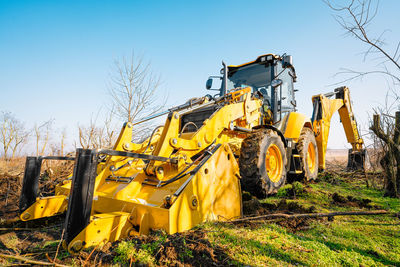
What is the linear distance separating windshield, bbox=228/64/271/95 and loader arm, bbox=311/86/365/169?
2683 mm

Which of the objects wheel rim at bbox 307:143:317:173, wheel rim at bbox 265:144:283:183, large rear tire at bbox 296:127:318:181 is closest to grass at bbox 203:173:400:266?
wheel rim at bbox 265:144:283:183

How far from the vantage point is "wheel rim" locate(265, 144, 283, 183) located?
5027mm

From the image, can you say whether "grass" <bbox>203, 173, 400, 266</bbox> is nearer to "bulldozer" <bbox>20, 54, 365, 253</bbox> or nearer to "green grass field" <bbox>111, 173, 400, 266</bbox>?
"green grass field" <bbox>111, 173, 400, 266</bbox>

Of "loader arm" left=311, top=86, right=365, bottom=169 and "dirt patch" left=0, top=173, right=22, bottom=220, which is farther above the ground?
"loader arm" left=311, top=86, right=365, bottom=169

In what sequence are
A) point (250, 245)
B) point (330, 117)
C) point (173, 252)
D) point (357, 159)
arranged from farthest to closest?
point (357, 159) < point (330, 117) < point (250, 245) < point (173, 252)

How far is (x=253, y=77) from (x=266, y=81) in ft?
1.29

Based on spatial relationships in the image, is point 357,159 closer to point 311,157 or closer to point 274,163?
point 311,157

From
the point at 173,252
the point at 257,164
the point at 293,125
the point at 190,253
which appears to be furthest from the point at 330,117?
the point at 173,252

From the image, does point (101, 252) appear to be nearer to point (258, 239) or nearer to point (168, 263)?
point (168, 263)

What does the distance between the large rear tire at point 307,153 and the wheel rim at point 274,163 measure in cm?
146

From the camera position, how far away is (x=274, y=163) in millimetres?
5164

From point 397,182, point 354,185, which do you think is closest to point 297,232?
point 397,182

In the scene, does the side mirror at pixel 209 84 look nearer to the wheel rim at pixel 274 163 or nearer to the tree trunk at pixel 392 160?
the wheel rim at pixel 274 163

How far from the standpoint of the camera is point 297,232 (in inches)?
122
